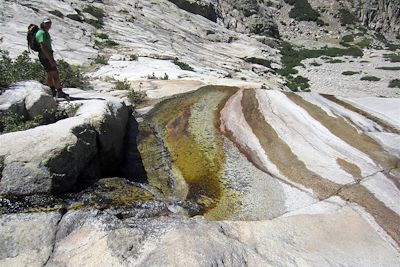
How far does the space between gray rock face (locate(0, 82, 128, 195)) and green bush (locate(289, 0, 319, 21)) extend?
268 feet

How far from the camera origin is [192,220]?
788 cm

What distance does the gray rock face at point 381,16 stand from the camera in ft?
287

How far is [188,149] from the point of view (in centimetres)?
1176

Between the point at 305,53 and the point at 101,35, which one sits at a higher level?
the point at 101,35

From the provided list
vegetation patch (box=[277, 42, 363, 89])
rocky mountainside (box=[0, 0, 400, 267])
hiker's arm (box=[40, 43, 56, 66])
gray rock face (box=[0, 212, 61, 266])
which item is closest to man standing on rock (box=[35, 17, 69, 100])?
hiker's arm (box=[40, 43, 56, 66])

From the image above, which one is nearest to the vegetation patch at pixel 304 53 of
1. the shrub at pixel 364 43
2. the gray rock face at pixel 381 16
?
the shrub at pixel 364 43

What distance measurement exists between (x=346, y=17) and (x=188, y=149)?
84.1 metres

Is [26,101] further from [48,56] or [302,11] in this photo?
[302,11]

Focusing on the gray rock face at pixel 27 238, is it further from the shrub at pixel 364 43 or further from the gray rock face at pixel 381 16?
the gray rock face at pixel 381 16

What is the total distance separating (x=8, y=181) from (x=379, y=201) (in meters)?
7.91

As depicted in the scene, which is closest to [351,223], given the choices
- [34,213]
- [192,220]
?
[192,220]

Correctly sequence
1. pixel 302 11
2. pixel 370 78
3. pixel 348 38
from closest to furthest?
pixel 370 78 < pixel 348 38 < pixel 302 11

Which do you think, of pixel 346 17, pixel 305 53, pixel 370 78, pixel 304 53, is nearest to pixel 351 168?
pixel 370 78

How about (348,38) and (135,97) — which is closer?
(135,97)
